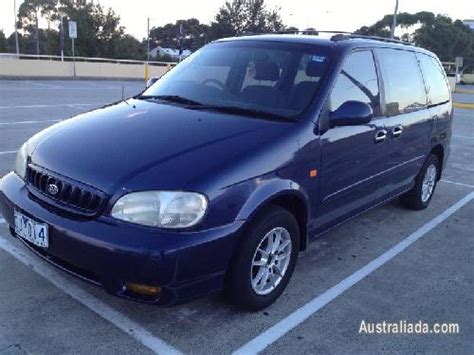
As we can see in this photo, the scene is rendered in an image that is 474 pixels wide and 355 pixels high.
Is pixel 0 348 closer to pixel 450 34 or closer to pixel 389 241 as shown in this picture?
pixel 389 241

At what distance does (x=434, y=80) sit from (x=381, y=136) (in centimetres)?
182

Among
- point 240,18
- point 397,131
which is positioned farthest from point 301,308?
point 240,18

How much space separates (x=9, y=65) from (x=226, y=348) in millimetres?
23640

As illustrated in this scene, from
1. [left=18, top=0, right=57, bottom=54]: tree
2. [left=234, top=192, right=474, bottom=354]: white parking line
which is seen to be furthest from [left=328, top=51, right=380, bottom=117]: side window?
[left=18, top=0, right=57, bottom=54]: tree

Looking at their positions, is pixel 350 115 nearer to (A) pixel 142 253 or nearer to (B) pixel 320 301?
(B) pixel 320 301

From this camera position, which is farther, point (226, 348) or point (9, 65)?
point (9, 65)

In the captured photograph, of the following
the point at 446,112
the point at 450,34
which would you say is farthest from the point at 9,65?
the point at 450,34

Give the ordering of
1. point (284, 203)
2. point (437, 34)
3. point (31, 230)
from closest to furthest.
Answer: point (31, 230)
point (284, 203)
point (437, 34)

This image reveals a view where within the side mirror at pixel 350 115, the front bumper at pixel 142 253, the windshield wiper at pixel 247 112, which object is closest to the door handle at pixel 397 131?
the side mirror at pixel 350 115

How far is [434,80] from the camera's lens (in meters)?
5.69

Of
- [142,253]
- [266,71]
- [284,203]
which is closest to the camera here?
[142,253]

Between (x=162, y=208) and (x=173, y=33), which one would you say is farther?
(x=173, y=33)

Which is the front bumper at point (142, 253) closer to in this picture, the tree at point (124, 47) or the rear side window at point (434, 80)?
the rear side window at point (434, 80)

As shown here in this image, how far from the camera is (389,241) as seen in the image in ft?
15.8
